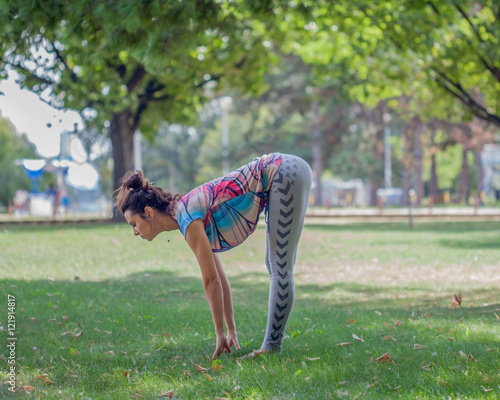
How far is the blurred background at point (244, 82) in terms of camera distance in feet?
29.1

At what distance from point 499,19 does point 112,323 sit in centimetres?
1385

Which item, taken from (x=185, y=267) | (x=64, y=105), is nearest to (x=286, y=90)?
(x=64, y=105)

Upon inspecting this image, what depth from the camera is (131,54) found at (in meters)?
9.05

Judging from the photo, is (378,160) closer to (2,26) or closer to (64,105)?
(64,105)

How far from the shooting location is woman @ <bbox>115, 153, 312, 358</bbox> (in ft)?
14.9

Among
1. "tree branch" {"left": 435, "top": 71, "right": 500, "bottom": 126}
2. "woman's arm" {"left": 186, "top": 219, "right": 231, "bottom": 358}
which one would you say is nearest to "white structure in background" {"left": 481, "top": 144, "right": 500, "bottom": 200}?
"tree branch" {"left": 435, "top": 71, "right": 500, "bottom": 126}

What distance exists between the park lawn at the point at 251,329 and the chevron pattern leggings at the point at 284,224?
0.41 m

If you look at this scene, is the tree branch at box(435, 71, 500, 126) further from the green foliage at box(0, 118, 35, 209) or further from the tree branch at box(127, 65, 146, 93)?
the green foliage at box(0, 118, 35, 209)

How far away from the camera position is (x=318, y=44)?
78.8 ft

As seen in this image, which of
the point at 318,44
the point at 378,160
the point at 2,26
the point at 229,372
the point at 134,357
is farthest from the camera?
the point at 378,160

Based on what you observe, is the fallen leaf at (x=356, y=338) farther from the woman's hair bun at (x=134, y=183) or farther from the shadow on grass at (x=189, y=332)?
the woman's hair bun at (x=134, y=183)

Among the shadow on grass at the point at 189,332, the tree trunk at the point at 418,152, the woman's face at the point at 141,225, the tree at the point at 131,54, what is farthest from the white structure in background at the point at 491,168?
the woman's face at the point at 141,225

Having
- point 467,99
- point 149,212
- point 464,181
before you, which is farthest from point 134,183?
point 464,181

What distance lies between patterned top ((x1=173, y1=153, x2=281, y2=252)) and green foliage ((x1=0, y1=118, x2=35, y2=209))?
4164cm
